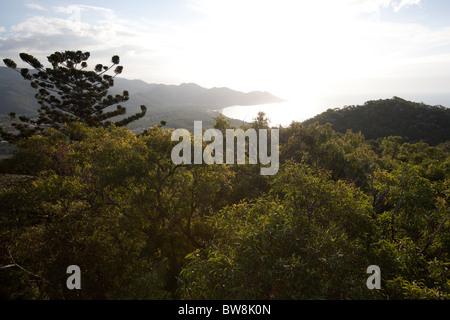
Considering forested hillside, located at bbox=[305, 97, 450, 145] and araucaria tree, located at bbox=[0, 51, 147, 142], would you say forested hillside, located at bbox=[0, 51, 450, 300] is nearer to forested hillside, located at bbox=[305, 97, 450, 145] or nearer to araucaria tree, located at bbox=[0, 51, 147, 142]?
araucaria tree, located at bbox=[0, 51, 147, 142]

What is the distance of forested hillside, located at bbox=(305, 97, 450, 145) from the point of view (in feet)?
172

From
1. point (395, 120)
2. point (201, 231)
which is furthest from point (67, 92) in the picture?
point (395, 120)

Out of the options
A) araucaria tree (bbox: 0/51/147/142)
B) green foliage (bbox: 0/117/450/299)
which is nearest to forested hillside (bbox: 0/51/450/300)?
green foliage (bbox: 0/117/450/299)

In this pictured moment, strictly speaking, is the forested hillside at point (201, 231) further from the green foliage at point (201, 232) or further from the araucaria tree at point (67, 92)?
the araucaria tree at point (67, 92)

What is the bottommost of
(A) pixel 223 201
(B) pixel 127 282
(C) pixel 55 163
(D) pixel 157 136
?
(B) pixel 127 282

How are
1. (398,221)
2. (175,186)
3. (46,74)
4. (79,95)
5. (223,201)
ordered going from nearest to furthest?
(398,221), (175,186), (223,201), (46,74), (79,95)

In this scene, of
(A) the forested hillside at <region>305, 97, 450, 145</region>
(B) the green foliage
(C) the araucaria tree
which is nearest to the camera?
(B) the green foliage

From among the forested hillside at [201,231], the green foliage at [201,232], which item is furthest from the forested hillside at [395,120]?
the green foliage at [201,232]

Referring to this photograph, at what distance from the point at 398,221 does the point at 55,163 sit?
17.0m

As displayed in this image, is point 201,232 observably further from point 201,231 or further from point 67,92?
point 67,92

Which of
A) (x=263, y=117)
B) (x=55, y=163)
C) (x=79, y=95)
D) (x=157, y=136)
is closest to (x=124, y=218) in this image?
(x=157, y=136)

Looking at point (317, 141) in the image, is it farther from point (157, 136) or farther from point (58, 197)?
point (58, 197)

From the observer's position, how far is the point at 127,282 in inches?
334

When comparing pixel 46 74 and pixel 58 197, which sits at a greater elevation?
pixel 46 74
